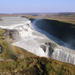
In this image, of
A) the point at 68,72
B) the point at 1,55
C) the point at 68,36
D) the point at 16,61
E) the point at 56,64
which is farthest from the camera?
the point at 68,36

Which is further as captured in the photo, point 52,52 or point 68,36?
point 68,36

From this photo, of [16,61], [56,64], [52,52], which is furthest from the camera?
[52,52]

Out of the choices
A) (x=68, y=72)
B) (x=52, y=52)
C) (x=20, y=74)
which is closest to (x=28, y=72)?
(x=20, y=74)

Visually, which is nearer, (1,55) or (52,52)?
(1,55)

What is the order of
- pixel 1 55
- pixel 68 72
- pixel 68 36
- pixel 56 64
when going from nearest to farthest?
pixel 68 72 < pixel 56 64 < pixel 1 55 < pixel 68 36

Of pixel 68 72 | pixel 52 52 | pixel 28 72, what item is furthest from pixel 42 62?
pixel 52 52

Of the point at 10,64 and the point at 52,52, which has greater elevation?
the point at 10,64

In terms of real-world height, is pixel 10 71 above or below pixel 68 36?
above

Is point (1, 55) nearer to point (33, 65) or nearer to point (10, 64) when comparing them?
point (10, 64)

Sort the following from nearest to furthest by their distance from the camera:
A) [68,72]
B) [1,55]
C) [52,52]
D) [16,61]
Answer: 1. [68,72]
2. [16,61]
3. [1,55]
4. [52,52]

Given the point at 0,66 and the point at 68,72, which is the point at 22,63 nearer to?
the point at 0,66
